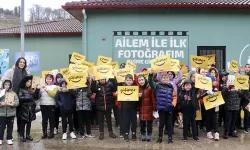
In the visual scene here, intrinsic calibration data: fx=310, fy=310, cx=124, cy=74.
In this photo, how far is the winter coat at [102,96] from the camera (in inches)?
307

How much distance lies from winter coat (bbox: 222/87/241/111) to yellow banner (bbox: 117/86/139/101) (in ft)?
7.54

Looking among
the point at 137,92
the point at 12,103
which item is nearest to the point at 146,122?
the point at 137,92

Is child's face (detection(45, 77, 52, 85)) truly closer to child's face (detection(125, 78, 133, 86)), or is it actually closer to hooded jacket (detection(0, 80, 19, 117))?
hooded jacket (detection(0, 80, 19, 117))

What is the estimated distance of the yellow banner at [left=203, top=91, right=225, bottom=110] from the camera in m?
7.68

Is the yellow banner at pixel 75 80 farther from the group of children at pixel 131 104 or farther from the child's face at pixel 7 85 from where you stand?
the child's face at pixel 7 85

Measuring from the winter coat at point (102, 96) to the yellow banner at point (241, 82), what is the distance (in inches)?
128

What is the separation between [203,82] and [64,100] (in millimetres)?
3438

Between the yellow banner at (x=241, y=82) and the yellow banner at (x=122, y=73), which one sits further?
the yellow banner at (x=122, y=73)

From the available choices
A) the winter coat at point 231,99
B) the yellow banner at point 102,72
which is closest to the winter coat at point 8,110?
the yellow banner at point 102,72

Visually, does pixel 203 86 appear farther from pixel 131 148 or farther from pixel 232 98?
pixel 131 148

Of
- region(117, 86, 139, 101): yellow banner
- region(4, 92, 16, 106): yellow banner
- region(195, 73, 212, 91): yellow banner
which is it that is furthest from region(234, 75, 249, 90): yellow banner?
region(4, 92, 16, 106): yellow banner

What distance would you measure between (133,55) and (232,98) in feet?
17.9

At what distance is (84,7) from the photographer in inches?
490

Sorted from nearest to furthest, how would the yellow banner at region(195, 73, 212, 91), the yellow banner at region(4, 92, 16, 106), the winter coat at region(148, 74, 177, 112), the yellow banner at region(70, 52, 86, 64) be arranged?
the yellow banner at region(4, 92, 16, 106) < the winter coat at region(148, 74, 177, 112) < the yellow banner at region(195, 73, 212, 91) < the yellow banner at region(70, 52, 86, 64)
